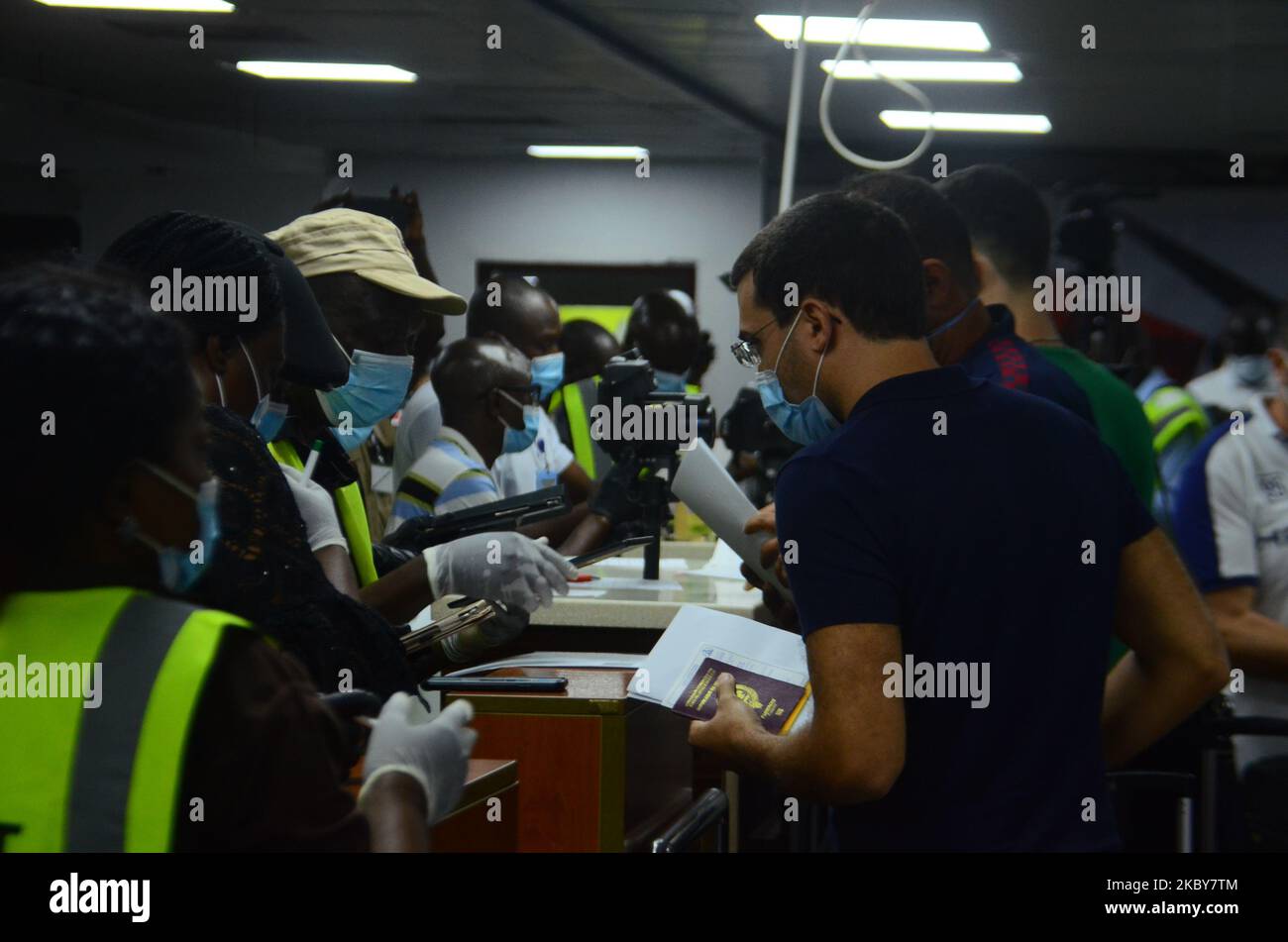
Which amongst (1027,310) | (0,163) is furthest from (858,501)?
(0,163)

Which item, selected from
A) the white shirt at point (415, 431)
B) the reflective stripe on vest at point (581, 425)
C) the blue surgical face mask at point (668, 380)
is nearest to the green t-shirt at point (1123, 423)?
the white shirt at point (415, 431)

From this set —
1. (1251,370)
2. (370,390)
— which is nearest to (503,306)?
(370,390)

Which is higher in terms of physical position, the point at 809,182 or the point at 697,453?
the point at 809,182

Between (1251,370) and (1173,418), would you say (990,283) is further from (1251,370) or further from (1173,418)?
(1251,370)

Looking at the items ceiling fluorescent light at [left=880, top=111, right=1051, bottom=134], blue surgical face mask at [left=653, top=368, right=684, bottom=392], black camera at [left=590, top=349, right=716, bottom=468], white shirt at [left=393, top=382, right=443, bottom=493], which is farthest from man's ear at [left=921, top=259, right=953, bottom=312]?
ceiling fluorescent light at [left=880, top=111, right=1051, bottom=134]

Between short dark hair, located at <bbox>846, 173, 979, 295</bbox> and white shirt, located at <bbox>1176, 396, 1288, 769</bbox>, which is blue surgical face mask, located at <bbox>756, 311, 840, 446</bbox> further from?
white shirt, located at <bbox>1176, 396, 1288, 769</bbox>

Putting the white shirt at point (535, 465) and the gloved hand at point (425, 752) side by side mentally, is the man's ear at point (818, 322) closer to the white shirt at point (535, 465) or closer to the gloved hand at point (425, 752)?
the gloved hand at point (425, 752)

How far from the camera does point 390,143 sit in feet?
31.7

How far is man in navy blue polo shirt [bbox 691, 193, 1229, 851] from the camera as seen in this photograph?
1.53m

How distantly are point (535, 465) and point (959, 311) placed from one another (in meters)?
2.45

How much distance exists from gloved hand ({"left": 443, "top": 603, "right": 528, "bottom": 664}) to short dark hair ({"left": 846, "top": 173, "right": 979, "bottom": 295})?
2.94ft

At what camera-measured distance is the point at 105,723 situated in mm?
1093

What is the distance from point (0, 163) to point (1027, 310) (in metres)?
6.53
